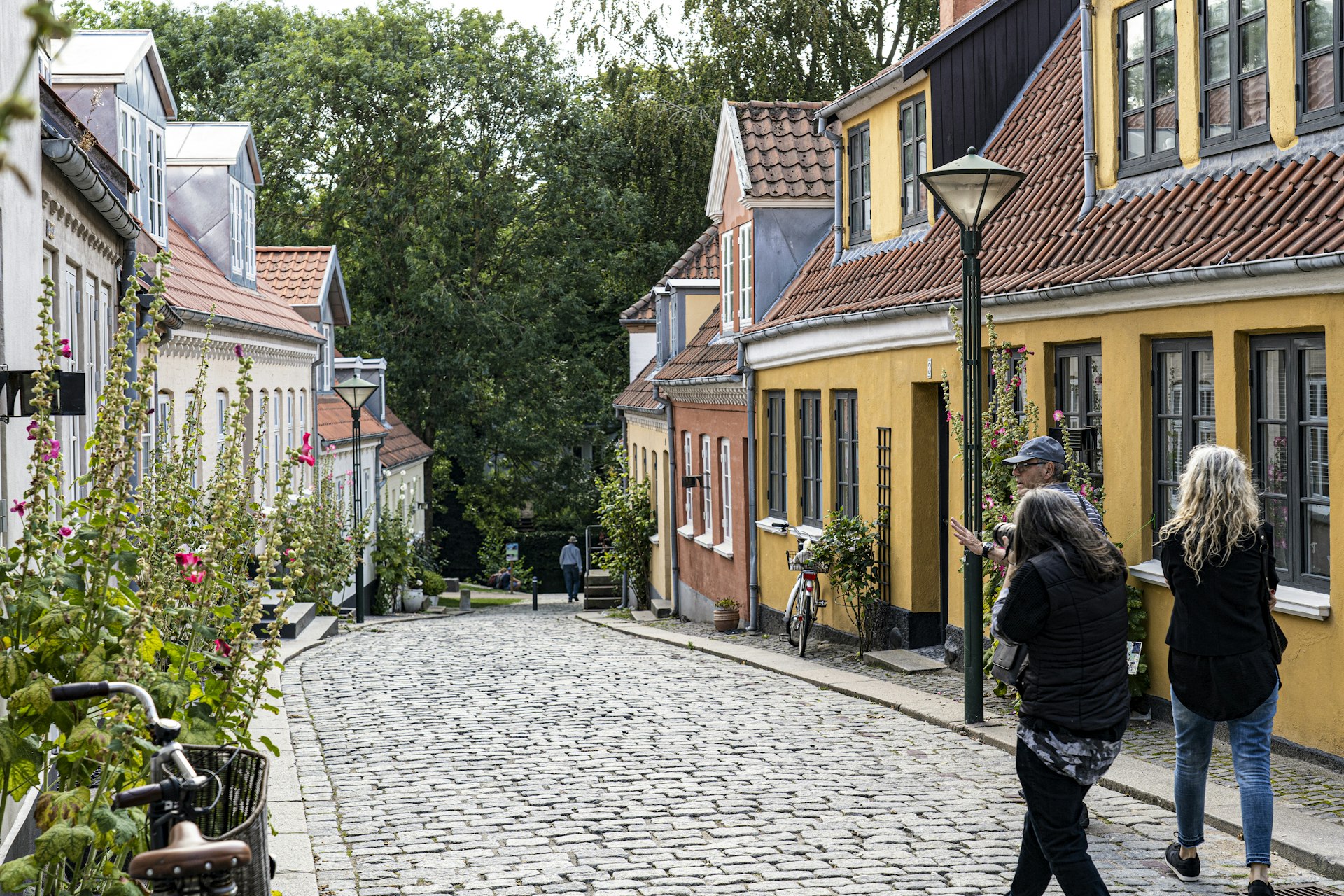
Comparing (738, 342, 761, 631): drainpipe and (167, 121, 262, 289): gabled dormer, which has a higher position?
(167, 121, 262, 289): gabled dormer

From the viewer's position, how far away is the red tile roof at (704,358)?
2169 centimetres

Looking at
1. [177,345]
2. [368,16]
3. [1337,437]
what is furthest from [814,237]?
→ [368,16]

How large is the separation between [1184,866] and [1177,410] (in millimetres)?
4351

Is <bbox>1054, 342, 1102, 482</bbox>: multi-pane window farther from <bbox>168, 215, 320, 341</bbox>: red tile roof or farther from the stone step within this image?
<bbox>168, 215, 320, 341</bbox>: red tile roof

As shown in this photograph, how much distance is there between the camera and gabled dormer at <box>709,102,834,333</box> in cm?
1919

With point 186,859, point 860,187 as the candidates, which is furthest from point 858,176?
point 186,859

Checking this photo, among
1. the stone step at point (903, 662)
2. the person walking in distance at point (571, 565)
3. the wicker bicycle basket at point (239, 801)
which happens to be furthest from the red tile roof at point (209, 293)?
the person walking in distance at point (571, 565)

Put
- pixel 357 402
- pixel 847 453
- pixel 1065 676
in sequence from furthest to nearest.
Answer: pixel 357 402
pixel 847 453
pixel 1065 676

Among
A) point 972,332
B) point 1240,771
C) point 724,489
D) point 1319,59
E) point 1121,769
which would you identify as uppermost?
point 1319,59

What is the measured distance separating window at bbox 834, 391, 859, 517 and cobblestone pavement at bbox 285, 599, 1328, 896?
10.2 feet

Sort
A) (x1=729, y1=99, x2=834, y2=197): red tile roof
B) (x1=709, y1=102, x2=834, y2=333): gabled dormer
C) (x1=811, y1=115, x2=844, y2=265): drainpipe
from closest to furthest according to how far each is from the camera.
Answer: (x1=811, y1=115, x2=844, y2=265): drainpipe, (x1=709, y1=102, x2=834, y2=333): gabled dormer, (x1=729, y1=99, x2=834, y2=197): red tile roof

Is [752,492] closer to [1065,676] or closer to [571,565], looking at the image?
[1065,676]

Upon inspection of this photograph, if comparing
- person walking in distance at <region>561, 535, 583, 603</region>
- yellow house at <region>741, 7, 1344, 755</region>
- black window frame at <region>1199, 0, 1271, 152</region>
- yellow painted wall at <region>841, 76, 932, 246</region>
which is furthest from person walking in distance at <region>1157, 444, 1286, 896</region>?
person walking in distance at <region>561, 535, 583, 603</region>

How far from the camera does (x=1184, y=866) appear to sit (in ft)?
20.9
